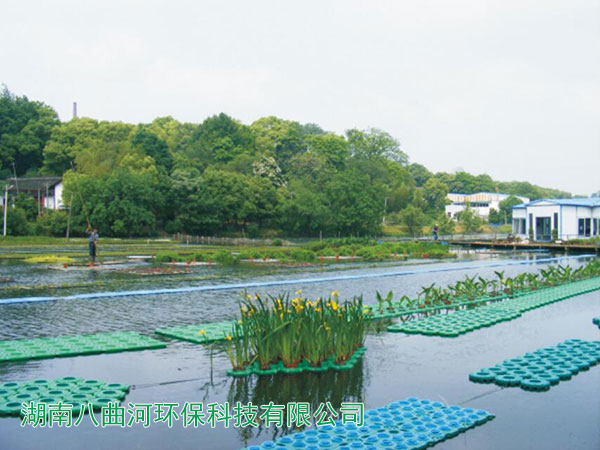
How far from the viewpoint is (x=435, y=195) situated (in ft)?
268

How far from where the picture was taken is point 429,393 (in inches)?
254

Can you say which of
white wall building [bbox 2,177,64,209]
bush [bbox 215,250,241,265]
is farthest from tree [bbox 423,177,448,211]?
bush [bbox 215,250,241,265]

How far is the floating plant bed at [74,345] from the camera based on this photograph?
7.95 m

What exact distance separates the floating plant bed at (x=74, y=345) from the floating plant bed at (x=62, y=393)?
1408mm

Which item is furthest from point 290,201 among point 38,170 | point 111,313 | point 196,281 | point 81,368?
point 81,368

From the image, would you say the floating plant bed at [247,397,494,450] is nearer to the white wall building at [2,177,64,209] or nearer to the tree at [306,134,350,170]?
the white wall building at [2,177,64,209]

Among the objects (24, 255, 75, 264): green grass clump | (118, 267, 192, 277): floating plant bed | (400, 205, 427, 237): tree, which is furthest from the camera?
(400, 205, 427, 237): tree

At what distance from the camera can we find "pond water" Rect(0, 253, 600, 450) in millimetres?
5121

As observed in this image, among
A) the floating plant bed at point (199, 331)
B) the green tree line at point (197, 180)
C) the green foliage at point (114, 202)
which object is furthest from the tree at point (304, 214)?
the floating plant bed at point (199, 331)

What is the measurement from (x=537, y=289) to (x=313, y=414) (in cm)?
1175

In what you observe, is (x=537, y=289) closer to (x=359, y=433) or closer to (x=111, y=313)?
(x=111, y=313)

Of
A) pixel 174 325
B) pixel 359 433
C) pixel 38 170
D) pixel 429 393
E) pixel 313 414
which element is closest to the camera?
pixel 359 433

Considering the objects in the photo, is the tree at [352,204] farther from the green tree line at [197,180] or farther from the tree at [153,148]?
the tree at [153,148]

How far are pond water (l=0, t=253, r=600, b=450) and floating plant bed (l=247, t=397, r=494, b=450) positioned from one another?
0.49 feet
